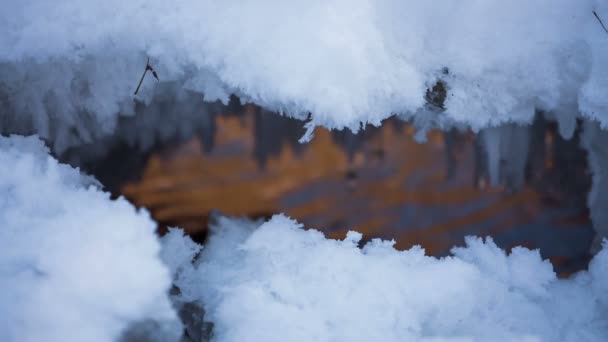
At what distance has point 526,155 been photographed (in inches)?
51.1

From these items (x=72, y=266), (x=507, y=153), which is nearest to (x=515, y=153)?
(x=507, y=153)

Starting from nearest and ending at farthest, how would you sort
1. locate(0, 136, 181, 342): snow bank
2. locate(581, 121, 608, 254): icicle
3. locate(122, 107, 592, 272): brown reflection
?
locate(0, 136, 181, 342): snow bank < locate(581, 121, 608, 254): icicle < locate(122, 107, 592, 272): brown reflection

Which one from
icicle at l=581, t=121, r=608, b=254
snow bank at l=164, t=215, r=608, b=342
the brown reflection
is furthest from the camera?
the brown reflection

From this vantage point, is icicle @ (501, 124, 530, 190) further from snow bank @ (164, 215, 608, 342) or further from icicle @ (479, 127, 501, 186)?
snow bank @ (164, 215, 608, 342)

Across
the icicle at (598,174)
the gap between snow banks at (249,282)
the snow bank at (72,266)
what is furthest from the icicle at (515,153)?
the snow bank at (72,266)

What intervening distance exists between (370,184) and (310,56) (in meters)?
0.64

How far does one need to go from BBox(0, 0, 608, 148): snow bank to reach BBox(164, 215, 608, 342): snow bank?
24 cm

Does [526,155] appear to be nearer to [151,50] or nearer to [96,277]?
[151,50]

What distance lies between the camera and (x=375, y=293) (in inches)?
29.4

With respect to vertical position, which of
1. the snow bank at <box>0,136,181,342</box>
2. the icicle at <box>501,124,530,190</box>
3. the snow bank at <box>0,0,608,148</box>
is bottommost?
the snow bank at <box>0,136,181,342</box>

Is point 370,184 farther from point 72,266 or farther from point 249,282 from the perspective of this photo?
point 72,266

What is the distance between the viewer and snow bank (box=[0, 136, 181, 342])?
57 centimetres

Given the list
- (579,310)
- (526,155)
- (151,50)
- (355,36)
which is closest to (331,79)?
(355,36)

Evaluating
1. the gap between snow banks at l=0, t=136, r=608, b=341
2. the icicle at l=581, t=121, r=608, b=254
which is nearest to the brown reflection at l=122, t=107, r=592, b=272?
the icicle at l=581, t=121, r=608, b=254
